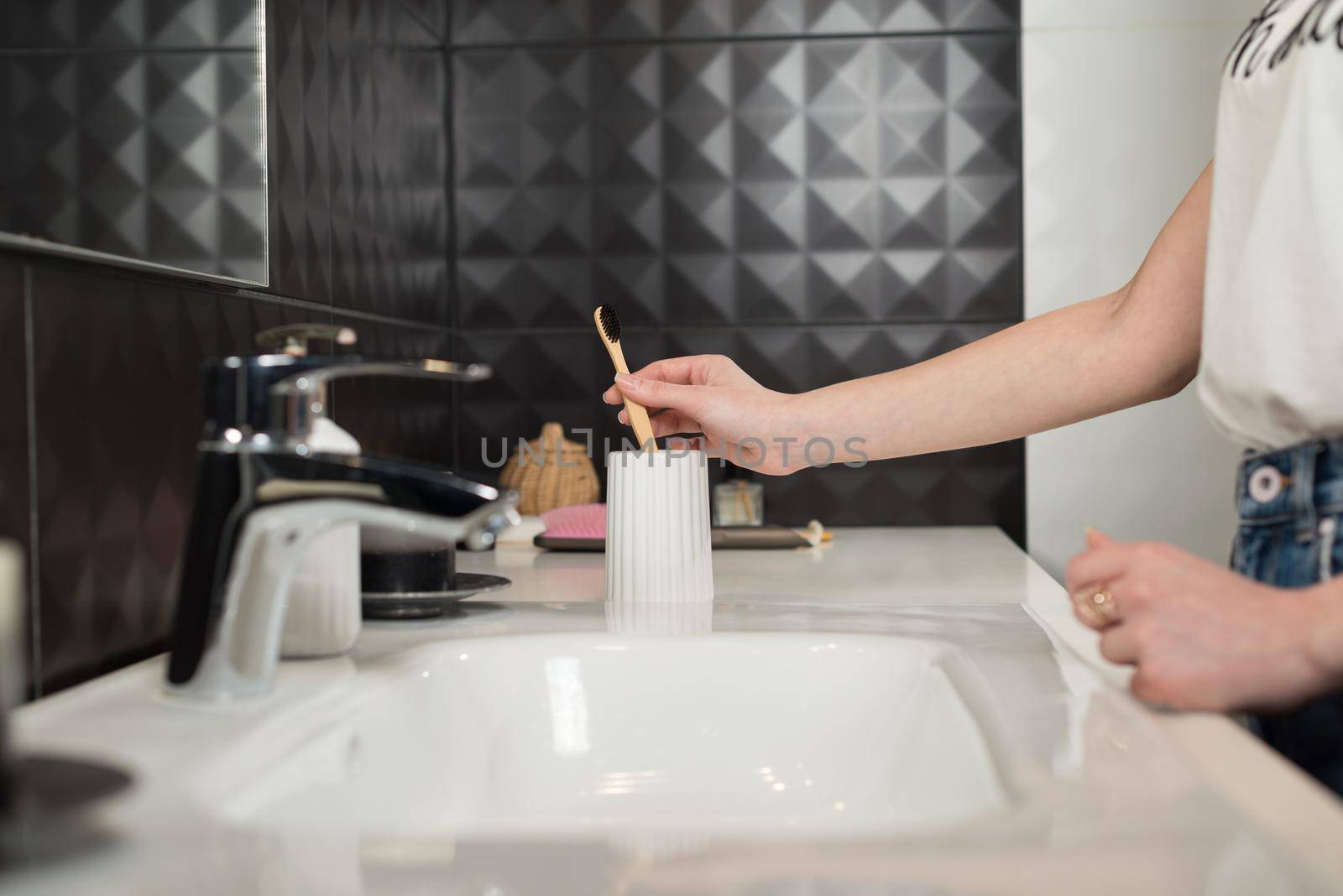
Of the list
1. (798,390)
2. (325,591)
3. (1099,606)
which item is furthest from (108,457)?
(798,390)

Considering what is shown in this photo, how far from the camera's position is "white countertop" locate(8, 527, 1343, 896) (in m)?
0.39

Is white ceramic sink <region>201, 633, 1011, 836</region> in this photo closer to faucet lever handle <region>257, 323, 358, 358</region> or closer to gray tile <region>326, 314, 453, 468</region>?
faucet lever handle <region>257, 323, 358, 358</region>

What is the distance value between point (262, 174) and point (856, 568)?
0.73 metres

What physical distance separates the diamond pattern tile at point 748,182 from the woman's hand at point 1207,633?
1151mm

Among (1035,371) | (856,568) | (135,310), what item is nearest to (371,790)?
(135,310)

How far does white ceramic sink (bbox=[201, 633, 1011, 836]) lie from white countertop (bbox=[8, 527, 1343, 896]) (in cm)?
3

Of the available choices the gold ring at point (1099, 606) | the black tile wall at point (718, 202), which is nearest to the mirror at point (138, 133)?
the black tile wall at point (718, 202)

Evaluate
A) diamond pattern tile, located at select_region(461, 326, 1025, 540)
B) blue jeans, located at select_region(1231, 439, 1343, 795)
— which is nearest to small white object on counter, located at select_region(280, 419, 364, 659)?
blue jeans, located at select_region(1231, 439, 1343, 795)

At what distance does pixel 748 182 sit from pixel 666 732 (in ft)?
3.67

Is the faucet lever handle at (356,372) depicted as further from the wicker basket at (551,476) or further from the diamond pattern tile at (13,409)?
the wicker basket at (551,476)

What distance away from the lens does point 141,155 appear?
2.68 ft

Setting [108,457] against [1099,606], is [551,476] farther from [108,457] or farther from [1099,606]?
[1099,606]

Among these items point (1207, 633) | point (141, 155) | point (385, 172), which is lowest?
point (1207, 633)

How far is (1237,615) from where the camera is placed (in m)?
0.55
